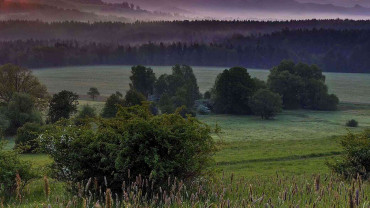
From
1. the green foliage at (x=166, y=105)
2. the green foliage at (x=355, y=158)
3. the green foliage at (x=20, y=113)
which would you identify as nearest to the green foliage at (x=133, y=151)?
the green foliage at (x=355, y=158)

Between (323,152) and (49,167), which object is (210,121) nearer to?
(323,152)

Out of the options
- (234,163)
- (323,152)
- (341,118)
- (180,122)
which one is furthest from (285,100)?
(180,122)

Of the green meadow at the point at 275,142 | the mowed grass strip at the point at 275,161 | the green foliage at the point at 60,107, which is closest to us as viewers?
the green meadow at the point at 275,142

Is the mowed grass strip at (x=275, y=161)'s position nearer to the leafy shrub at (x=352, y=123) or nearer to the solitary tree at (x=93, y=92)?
the leafy shrub at (x=352, y=123)

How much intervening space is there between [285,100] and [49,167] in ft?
364

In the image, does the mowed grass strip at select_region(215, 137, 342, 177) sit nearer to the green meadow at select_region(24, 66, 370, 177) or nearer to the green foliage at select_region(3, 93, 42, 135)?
the green meadow at select_region(24, 66, 370, 177)

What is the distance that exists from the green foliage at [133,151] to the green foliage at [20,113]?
215 ft

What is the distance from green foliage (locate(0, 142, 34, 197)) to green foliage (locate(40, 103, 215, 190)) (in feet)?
8.41

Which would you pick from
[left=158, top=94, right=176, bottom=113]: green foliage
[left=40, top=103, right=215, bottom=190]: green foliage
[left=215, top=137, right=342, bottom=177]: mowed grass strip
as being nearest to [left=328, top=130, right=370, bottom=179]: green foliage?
[left=215, top=137, right=342, bottom=177]: mowed grass strip

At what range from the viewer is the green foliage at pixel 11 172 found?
16841 millimetres

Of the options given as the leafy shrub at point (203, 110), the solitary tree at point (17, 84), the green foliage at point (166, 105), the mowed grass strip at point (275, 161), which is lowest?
the leafy shrub at point (203, 110)

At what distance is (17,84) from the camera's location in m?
96.0

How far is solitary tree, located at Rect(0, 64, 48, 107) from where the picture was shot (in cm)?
9256

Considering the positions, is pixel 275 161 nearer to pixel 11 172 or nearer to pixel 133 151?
pixel 133 151
